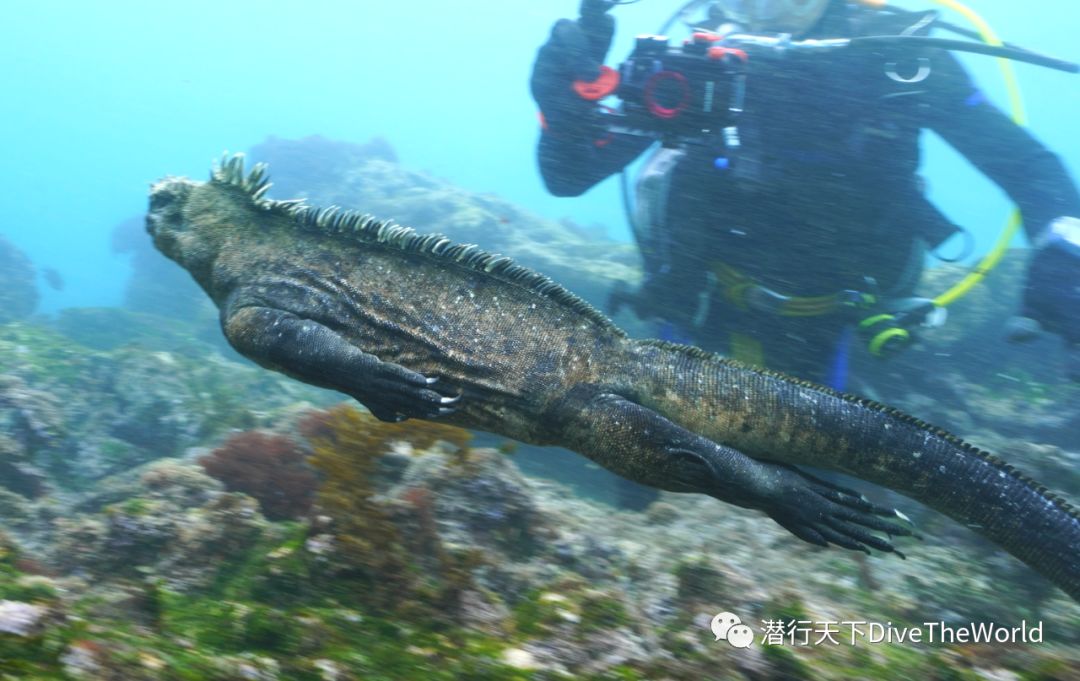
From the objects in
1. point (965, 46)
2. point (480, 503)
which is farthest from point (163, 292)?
point (965, 46)

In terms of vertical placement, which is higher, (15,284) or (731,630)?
(15,284)

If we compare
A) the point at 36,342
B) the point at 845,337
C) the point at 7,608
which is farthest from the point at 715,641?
the point at 36,342

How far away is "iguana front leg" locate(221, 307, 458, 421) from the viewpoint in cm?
273

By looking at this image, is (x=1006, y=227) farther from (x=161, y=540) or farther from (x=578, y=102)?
(x=161, y=540)

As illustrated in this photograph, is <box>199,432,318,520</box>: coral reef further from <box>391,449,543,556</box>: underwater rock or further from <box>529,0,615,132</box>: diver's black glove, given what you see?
<box>529,0,615,132</box>: diver's black glove

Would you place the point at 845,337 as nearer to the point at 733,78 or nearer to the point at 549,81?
the point at 733,78

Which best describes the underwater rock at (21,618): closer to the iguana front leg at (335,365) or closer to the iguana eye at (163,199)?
the iguana front leg at (335,365)

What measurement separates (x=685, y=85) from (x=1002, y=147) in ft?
10.2

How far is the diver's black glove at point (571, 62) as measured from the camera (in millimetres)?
6234

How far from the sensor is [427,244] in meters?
3.17

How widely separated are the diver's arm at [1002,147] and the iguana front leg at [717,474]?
491cm

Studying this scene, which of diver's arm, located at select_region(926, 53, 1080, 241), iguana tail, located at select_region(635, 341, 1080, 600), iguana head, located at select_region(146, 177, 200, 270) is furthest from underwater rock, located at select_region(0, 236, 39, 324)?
diver's arm, located at select_region(926, 53, 1080, 241)

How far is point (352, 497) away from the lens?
3.78m

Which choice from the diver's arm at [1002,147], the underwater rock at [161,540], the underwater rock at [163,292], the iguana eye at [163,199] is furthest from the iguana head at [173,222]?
the underwater rock at [163,292]
